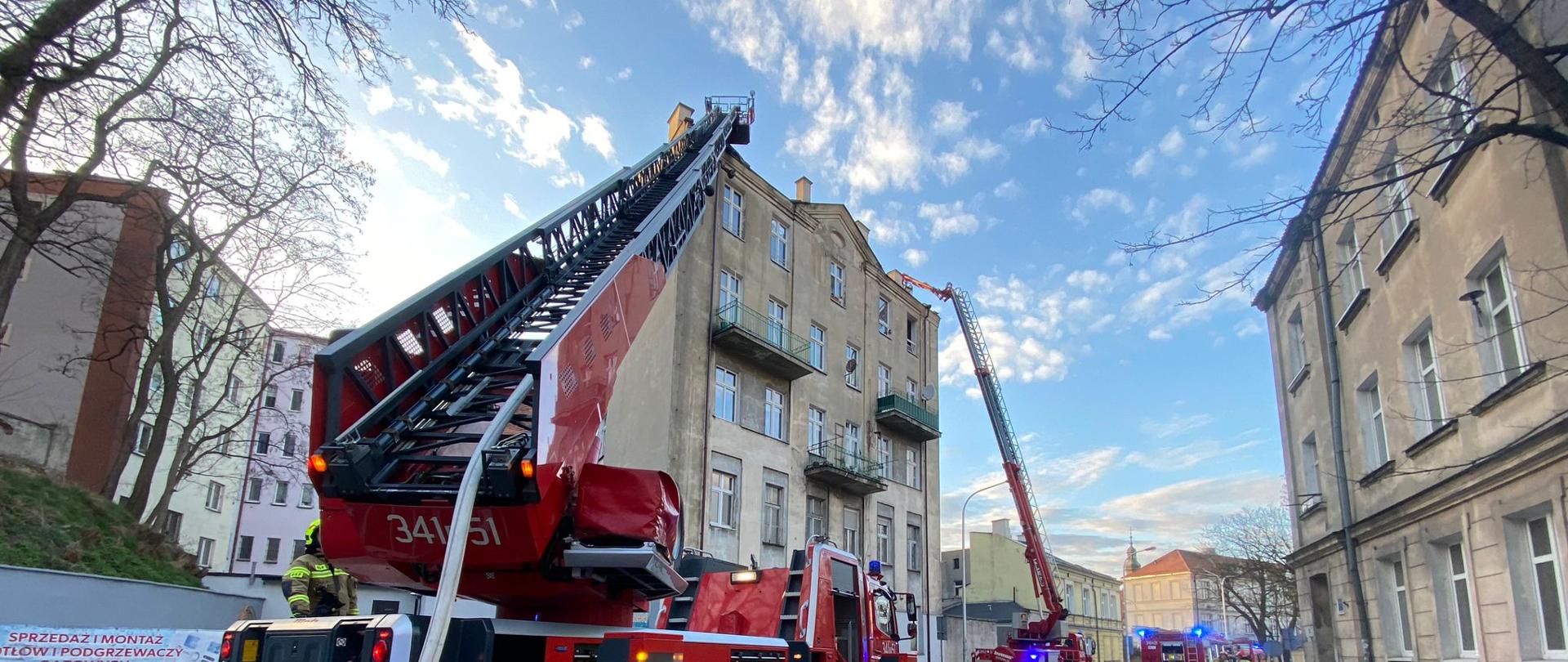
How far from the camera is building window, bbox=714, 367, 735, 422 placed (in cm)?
2448

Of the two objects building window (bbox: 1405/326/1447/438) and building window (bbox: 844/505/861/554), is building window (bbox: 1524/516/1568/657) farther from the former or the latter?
building window (bbox: 844/505/861/554)

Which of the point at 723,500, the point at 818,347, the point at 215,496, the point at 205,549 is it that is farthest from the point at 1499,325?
the point at 215,496

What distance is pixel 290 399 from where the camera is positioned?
47.2 meters

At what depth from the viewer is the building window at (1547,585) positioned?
31.0 feet

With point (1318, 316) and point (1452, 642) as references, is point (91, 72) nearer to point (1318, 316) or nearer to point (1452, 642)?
point (1452, 642)

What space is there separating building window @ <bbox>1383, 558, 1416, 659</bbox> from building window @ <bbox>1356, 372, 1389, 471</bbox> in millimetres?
1683

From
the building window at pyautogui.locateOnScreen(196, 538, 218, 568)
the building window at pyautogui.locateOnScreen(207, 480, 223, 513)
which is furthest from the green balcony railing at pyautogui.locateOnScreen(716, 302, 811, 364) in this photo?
the building window at pyautogui.locateOnScreen(196, 538, 218, 568)

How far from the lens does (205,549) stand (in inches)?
1603

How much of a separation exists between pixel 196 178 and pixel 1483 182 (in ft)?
68.5

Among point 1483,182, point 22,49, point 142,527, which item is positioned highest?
point 22,49

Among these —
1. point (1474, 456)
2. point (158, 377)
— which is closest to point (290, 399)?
point (158, 377)

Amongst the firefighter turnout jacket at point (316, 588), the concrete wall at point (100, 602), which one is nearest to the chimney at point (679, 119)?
the concrete wall at point (100, 602)

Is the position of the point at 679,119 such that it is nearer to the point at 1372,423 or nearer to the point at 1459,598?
the point at 1372,423

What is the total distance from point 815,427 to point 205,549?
99.8ft
